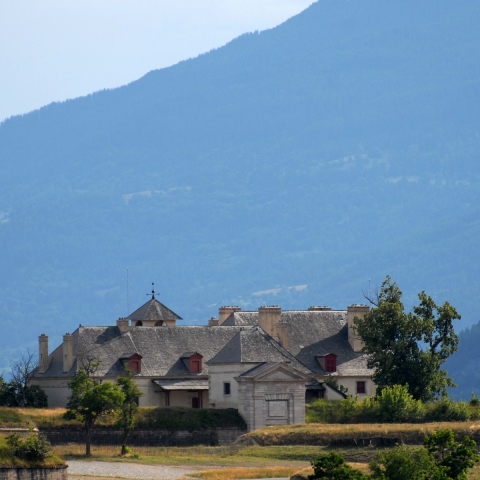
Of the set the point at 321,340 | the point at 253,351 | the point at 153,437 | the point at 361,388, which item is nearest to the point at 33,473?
the point at 153,437

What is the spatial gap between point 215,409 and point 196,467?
71.0ft

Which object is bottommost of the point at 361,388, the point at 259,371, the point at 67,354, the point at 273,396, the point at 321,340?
the point at 273,396

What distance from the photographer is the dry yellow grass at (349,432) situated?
7494cm

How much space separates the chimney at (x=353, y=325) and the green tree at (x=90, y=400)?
94.2 feet

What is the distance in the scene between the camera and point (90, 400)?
81000 mm

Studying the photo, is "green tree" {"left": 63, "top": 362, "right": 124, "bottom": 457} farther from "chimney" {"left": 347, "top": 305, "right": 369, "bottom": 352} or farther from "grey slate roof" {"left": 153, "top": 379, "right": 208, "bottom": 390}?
"chimney" {"left": 347, "top": 305, "right": 369, "bottom": 352}

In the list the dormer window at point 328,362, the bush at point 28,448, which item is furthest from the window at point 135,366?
the bush at point 28,448

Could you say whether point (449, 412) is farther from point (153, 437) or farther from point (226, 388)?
point (153, 437)

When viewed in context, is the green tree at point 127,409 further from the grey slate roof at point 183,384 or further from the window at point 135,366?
the window at point 135,366

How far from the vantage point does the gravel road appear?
6575cm

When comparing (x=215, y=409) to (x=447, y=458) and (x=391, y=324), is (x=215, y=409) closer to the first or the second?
(x=391, y=324)

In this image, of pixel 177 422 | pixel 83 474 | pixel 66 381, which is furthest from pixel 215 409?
pixel 83 474

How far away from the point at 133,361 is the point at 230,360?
8620mm

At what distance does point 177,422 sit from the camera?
88562mm
